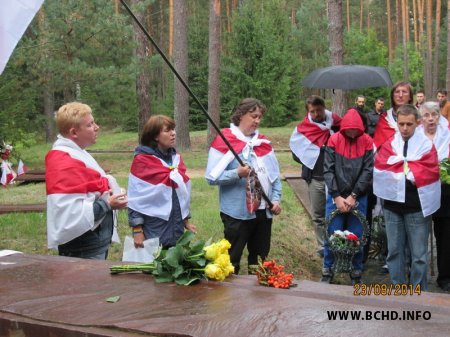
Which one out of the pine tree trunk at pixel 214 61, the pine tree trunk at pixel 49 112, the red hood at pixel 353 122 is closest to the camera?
the red hood at pixel 353 122

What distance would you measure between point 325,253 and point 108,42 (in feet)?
43.0

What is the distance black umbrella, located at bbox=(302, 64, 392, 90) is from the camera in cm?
732

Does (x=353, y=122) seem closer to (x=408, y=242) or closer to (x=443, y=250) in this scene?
(x=408, y=242)

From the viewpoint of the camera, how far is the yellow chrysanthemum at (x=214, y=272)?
3006 millimetres

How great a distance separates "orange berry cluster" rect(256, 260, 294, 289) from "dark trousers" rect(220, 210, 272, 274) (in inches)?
87.4

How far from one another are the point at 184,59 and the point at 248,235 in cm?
1365

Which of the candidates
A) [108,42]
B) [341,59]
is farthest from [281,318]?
[108,42]

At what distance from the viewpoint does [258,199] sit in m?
5.23

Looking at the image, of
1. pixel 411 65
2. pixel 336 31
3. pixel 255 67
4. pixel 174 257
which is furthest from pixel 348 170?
pixel 411 65

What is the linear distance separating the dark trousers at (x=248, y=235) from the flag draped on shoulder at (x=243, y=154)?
322 mm

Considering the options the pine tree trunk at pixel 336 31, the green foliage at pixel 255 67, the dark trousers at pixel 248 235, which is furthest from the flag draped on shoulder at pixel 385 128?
the green foliage at pixel 255 67

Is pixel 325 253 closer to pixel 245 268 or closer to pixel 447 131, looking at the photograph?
pixel 245 268

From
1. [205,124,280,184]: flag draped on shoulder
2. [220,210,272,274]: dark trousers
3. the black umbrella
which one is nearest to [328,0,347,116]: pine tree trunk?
the black umbrella
